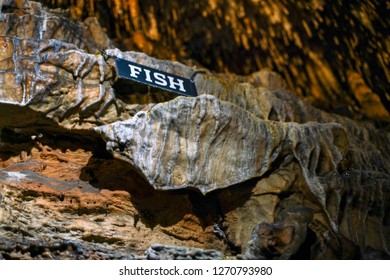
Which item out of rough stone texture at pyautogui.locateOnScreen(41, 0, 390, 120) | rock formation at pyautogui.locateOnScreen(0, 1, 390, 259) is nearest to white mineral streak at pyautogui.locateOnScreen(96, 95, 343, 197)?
rock formation at pyautogui.locateOnScreen(0, 1, 390, 259)

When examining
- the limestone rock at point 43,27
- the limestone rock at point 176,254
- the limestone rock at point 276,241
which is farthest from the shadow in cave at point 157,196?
the limestone rock at point 43,27

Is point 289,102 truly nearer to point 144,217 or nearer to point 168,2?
point 144,217

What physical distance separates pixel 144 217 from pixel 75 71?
1.65 meters

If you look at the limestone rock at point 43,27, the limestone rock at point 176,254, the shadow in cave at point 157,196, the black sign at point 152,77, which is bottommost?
the limestone rock at point 176,254

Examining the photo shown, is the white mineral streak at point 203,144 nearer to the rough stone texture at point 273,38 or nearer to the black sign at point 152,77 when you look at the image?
the black sign at point 152,77

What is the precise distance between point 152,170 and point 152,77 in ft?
3.10

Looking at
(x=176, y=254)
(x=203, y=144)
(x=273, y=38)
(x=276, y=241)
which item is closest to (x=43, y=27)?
(x=203, y=144)

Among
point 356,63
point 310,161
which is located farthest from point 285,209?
point 356,63

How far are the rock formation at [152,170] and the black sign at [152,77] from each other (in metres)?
0.20

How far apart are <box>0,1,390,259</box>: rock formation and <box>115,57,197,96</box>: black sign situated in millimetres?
200

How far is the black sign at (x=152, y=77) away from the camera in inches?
190

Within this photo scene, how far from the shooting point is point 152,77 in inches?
196

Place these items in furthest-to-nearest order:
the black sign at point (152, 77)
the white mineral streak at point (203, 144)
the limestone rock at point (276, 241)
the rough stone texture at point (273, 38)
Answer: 1. the rough stone texture at point (273, 38)
2. the black sign at point (152, 77)
3. the white mineral streak at point (203, 144)
4. the limestone rock at point (276, 241)

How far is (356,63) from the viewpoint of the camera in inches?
340
